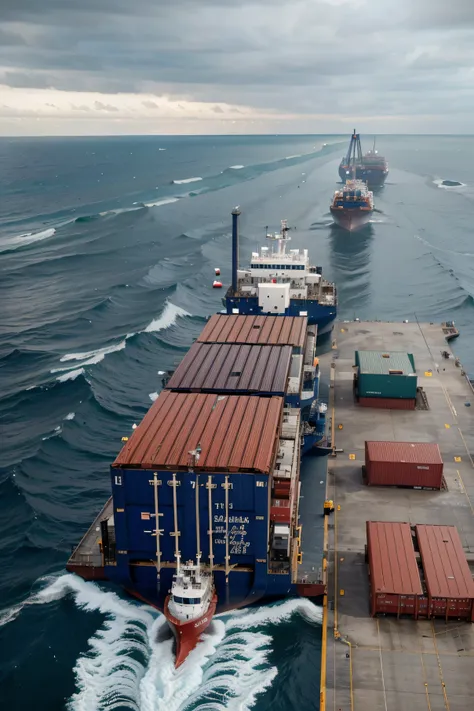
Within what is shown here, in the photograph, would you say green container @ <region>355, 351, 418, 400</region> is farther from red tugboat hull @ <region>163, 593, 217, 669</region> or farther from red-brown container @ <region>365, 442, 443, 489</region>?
red tugboat hull @ <region>163, 593, 217, 669</region>

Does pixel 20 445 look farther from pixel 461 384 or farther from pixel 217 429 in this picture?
pixel 461 384

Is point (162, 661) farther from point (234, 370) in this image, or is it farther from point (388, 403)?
point (388, 403)

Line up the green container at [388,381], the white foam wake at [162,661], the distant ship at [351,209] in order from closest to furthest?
the white foam wake at [162,661], the green container at [388,381], the distant ship at [351,209]

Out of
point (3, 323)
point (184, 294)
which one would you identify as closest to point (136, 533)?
point (3, 323)

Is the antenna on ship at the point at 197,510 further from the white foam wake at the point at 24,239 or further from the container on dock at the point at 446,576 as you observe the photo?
the white foam wake at the point at 24,239

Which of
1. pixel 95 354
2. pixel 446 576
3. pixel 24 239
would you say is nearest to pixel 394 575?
pixel 446 576

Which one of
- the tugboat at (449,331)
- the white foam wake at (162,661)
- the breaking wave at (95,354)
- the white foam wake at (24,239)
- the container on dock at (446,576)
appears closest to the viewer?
the white foam wake at (162,661)

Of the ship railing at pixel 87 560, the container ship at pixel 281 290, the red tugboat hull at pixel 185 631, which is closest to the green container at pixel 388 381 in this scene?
the container ship at pixel 281 290
